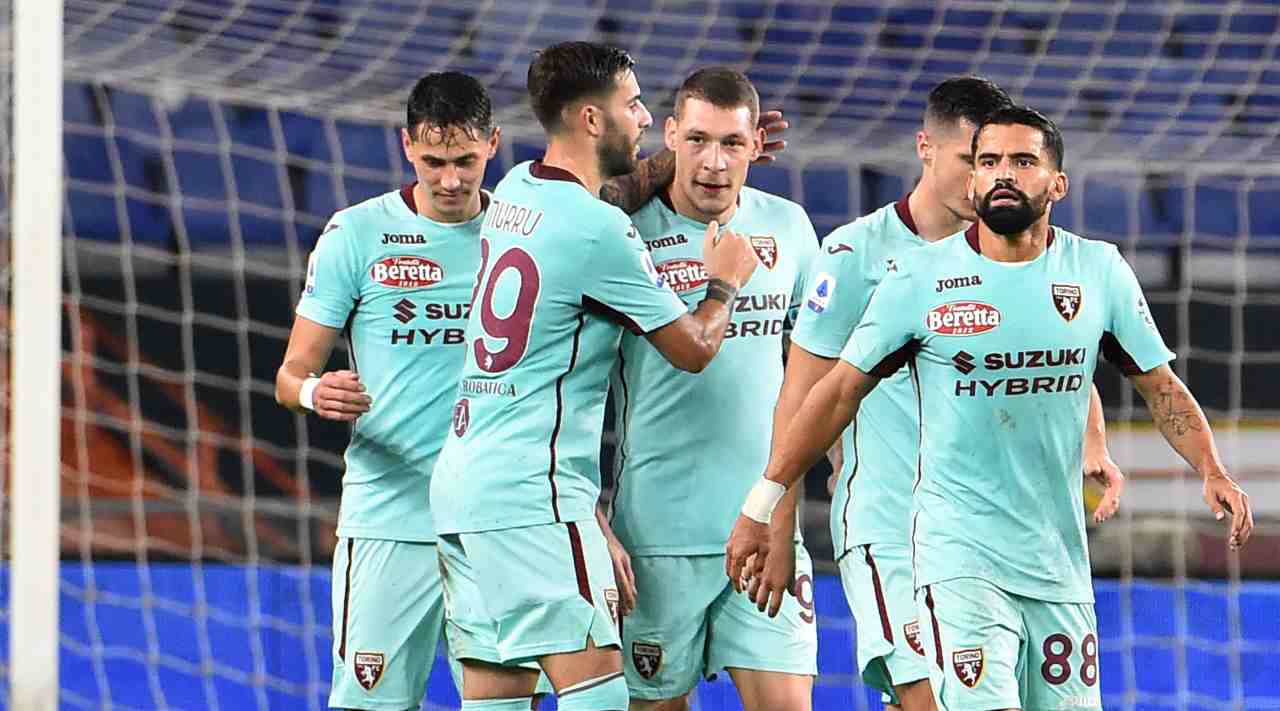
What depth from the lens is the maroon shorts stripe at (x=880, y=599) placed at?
4.06 m

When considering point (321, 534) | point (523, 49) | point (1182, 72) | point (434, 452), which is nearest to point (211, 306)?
point (321, 534)

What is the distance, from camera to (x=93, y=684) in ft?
20.0

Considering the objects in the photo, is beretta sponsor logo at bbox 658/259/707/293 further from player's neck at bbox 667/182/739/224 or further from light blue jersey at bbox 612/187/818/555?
player's neck at bbox 667/182/739/224

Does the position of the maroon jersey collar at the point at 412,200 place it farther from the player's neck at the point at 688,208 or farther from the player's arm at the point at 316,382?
the player's neck at the point at 688,208

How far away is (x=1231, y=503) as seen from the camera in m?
3.56

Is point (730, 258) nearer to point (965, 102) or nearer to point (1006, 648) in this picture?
point (965, 102)

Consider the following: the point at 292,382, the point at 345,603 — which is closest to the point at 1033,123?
the point at 292,382

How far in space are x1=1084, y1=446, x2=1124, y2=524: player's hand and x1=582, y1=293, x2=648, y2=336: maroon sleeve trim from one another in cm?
105

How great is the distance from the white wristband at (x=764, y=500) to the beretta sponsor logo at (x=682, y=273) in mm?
684

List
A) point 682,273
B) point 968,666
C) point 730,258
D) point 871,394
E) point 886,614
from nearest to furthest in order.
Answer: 1. point 968,666
2. point 730,258
3. point 886,614
4. point 871,394
5. point 682,273

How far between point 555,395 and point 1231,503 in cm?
135

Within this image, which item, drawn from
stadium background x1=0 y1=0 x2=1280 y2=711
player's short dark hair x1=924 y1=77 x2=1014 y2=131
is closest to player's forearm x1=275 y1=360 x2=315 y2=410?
player's short dark hair x1=924 y1=77 x2=1014 y2=131

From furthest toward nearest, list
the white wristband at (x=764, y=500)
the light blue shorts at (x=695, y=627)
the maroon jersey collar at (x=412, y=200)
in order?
1. the maroon jersey collar at (x=412, y=200)
2. the light blue shorts at (x=695, y=627)
3. the white wristband at (x=764, y=500)

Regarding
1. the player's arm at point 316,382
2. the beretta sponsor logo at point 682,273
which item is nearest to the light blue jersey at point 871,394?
the beretta sponsor logo at point 682,273
